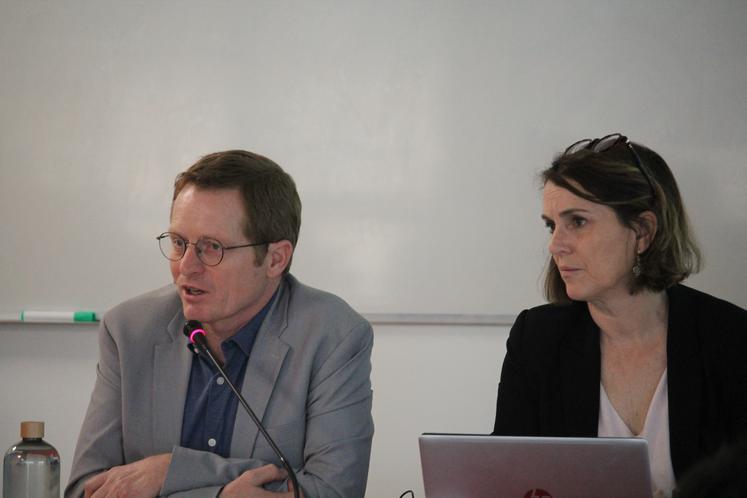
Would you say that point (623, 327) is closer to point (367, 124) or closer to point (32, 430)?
point (32, 430)

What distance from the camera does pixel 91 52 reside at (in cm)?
354

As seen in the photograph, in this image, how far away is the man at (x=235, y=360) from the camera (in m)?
2.03

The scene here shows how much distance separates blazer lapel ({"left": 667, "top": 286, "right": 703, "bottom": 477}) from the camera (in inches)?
77.7

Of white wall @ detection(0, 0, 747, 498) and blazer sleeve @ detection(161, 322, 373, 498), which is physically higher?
white wall @ detection(0, 0, 747, 498)

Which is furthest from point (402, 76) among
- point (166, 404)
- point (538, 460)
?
point (538, 460)

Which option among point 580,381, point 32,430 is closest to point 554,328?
point 580,381

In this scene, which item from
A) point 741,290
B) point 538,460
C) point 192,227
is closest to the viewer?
point 538,460

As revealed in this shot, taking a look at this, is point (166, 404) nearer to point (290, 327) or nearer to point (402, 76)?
point (290, 327)

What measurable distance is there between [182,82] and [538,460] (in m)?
2.52

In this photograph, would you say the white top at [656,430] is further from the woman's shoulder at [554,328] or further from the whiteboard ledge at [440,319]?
the whiteboard ledge at [440,319]

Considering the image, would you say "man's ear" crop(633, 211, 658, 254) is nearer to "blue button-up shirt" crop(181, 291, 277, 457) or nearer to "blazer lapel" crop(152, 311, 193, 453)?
"blue button-up shirt" crop(181, 291, 277, 457)

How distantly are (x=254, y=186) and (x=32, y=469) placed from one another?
2.66 feet

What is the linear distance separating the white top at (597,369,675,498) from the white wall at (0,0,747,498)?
132cm

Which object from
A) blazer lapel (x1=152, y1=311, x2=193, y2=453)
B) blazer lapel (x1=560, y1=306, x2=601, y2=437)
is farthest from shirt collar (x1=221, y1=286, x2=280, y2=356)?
blazer lapel (x1=560, y1=306, x2=601, y2=437)
